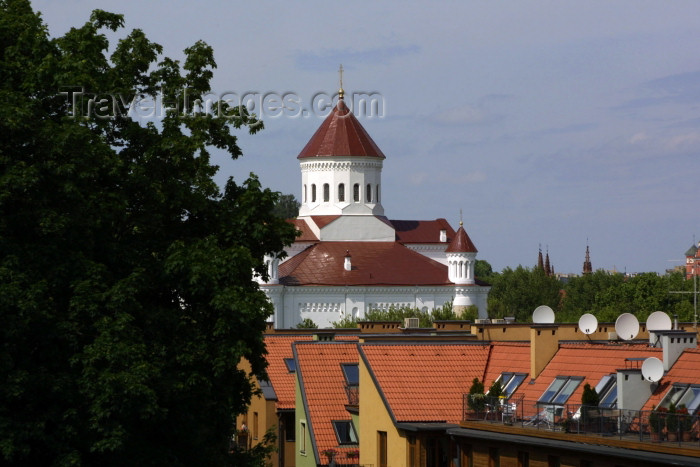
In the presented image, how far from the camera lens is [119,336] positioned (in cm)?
2645

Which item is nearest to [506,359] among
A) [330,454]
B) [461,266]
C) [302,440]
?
[330,454]

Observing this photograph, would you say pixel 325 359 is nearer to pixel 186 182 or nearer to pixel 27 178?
pixel 186 182

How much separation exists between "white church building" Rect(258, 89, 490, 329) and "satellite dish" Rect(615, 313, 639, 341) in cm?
10642

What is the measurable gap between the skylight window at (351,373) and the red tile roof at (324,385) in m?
0.12

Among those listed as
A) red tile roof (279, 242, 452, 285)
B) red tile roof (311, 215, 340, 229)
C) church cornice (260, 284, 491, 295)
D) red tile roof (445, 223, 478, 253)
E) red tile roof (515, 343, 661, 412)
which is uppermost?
red tile roof (311, 215, 340, 229)

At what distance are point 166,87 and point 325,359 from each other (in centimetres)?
925

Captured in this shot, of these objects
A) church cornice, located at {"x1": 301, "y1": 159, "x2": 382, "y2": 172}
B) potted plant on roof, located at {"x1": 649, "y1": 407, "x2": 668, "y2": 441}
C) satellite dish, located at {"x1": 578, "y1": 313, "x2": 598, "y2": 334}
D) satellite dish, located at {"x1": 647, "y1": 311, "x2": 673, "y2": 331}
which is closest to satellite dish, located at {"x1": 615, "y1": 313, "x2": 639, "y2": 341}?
satellite dish, located at {"x1": 647, "y1": 311, "x2": 673, "y2": 331}

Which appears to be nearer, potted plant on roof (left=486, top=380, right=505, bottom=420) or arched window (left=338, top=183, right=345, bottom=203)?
potted plant on roof (left=486, top=380, right=505, bottom=420)

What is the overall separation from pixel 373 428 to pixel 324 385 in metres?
3.89

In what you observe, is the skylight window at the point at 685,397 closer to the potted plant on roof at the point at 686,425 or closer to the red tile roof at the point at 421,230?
the potted plant on roof at the point at 686,425

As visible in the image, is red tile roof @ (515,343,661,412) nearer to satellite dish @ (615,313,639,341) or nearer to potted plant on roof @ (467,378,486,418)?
potted plant on roof @ (467,378,486,418)

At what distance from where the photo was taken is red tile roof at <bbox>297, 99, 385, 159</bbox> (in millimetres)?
151625

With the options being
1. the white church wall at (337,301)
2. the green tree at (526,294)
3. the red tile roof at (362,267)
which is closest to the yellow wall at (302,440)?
the white church wall at (337,301)

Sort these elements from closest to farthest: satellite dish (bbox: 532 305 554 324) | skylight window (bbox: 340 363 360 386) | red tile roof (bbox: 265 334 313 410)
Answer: skylight window (bbox: 340 363 360 386) < satellite dish (bbox: 532 305 554 324) < red tile roof (bbox: 265 334 313 410)
